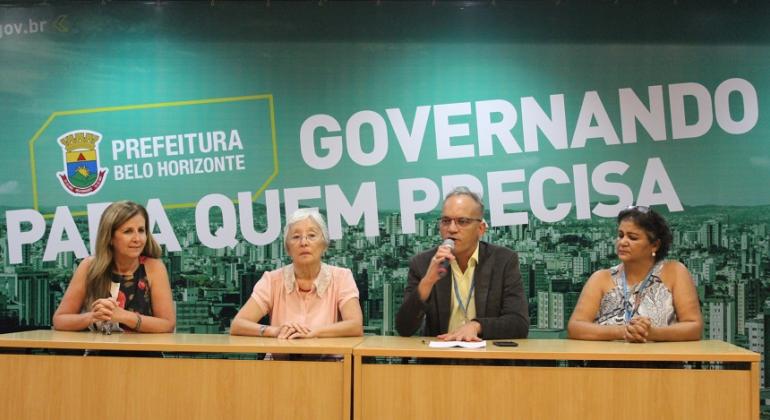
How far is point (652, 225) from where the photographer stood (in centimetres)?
359

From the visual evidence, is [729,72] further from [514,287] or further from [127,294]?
[127,294]

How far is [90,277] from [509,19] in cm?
276

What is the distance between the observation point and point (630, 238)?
11.8 ft

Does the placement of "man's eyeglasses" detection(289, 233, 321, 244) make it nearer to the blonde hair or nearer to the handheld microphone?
the handheld microphone

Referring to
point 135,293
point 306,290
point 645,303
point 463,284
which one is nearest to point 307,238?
point 306,290

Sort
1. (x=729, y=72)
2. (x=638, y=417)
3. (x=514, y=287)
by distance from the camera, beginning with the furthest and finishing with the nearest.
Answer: (x=729, y=72) < (x=514, y=287) < (x=638, y=417)

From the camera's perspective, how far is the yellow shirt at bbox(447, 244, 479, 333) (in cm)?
361

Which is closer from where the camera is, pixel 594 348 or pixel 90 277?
pixel 594 348

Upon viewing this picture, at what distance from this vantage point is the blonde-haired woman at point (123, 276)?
12.0 feet

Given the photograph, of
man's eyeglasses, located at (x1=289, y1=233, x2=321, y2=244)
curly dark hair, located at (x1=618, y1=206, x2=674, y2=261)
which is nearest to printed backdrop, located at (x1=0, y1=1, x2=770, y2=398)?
curly dark hair, located at (x1=618, y1=206, x2=674, y2=261)

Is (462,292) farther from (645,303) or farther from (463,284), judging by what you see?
(645,303)

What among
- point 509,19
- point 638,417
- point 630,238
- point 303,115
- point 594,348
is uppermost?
point 509,19

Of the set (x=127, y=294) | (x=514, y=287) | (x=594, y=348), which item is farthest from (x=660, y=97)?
(x=127, y=294)

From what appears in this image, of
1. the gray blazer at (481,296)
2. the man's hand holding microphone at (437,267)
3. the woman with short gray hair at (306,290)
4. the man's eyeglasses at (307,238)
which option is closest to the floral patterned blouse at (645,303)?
the gray blazer at (481,296)
